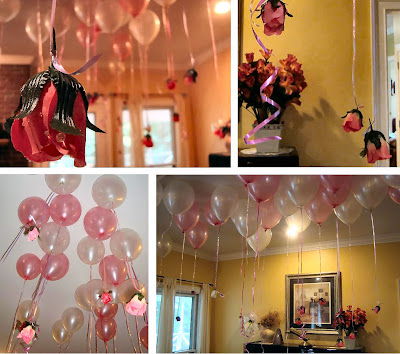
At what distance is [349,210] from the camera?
6.18 ft

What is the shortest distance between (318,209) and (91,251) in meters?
0.82

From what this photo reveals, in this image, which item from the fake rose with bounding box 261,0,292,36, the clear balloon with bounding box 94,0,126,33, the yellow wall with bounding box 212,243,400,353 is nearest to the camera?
the fake rose with bounding box 261,0,292,36

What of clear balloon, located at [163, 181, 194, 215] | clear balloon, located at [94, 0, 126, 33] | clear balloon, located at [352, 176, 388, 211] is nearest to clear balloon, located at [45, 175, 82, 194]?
clear balloon, located at [163, 181, 194, 215]

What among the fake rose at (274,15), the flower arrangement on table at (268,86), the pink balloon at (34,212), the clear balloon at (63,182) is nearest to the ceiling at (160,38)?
the flower arrangement on table at (268,86)

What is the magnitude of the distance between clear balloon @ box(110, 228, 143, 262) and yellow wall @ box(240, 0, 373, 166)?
53cm

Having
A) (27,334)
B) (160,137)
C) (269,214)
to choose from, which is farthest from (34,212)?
(269,214)

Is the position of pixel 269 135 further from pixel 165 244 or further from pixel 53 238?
pixel 53 238

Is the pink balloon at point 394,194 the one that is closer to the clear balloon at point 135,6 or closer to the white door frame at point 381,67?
the white door frame at point 381,67

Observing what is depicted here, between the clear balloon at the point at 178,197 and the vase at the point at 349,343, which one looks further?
the clear balloon at the point at 178,197

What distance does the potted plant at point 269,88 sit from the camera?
6.13 feet

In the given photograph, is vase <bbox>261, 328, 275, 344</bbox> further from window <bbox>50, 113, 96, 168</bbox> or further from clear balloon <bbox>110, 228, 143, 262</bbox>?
window <bbox>50, 113, 96, 168</bbox>

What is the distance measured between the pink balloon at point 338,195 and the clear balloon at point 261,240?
0.76 ft

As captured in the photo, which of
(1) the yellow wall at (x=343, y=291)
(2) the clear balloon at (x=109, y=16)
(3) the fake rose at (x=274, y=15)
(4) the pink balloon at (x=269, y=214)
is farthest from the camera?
(2) the clear balloon at (x=109, y=16)

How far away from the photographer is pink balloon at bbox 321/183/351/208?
1.89m
